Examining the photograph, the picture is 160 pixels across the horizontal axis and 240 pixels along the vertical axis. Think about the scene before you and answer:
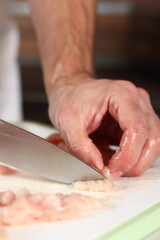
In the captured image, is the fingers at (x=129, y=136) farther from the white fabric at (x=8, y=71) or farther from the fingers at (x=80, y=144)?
the white fabric at (x=8, y=71)

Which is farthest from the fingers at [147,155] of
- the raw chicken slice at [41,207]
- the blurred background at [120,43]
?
the blurred background at [120,43]

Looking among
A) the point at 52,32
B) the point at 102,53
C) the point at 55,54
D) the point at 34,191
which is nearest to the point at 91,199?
the point at 34,191

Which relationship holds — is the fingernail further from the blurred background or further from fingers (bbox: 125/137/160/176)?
the blurred background

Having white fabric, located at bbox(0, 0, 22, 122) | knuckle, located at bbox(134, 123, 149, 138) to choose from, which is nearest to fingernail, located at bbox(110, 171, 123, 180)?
knuckle, located at bbox(134, 123, 149, 138)

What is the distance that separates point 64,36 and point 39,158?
0.61m

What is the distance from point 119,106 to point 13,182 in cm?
31

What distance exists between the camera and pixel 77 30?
1604 millimetres

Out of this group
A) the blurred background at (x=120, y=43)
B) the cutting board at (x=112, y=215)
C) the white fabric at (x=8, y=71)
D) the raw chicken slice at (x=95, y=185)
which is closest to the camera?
the cutting board at (x=112, y=215)

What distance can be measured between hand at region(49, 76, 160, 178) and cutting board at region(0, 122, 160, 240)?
0.06m

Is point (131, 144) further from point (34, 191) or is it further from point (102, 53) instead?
point (102, 53)

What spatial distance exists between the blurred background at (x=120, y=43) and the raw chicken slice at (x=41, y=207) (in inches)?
160

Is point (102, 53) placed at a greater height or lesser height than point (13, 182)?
lesser

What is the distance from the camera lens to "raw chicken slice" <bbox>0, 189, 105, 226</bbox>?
871 millimetres

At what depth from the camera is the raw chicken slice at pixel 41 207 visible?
2.86 ft
